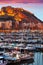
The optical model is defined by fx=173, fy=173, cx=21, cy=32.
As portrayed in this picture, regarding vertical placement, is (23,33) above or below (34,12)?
below

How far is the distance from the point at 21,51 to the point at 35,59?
8.9 inches

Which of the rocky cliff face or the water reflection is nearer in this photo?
the water reflection

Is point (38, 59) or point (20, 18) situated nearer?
point (38, 59)

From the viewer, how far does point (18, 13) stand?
8.42 feet

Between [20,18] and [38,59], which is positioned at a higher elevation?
[20,18]

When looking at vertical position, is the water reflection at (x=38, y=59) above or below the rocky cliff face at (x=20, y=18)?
below

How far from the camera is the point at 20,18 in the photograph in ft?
8.32

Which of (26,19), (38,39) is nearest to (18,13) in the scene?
(26,19)

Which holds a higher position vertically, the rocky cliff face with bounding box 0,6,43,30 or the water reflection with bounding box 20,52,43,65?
the rocky cliff face with bounding box 0,6,43,30

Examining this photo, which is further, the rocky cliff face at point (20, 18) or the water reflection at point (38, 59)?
the rocky cliff face at point (20, 18)

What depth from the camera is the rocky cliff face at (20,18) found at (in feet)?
8.23

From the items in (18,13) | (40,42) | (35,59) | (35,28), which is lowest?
(35,59)

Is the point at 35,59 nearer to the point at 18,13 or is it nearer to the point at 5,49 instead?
the point at 5,49

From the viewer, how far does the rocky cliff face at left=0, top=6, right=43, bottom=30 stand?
8.23 ft
